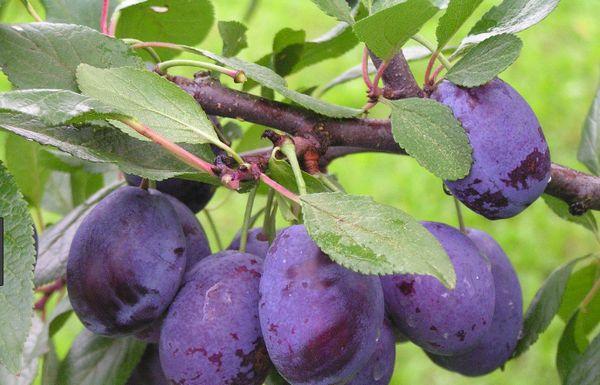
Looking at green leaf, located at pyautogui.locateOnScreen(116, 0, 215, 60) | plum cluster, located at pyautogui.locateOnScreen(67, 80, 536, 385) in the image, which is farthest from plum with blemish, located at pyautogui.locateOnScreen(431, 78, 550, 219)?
green leaf, located at pyautogui.locateOnScreen(116, 0, 215, 60)

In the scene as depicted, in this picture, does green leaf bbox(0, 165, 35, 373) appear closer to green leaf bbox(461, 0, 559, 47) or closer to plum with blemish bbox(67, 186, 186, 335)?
plum with blemish bbox(67, 186, 186, 335)

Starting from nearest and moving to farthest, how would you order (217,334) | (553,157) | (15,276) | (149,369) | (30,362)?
(15,276) < (217,334) < (149,369) < (30,362) < (553,157)

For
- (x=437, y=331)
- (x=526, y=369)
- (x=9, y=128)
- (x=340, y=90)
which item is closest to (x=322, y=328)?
(x=437, y=331)

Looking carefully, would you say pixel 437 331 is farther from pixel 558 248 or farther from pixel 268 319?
pixel 558 248

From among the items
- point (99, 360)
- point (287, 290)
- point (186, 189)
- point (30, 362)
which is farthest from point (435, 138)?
point (30, 362)

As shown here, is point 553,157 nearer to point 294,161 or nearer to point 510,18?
point 510,18
